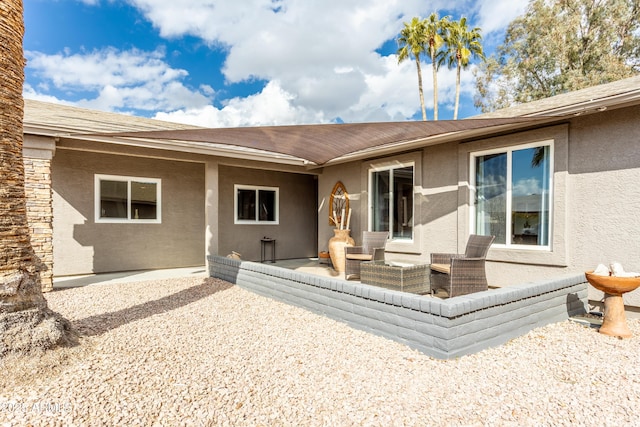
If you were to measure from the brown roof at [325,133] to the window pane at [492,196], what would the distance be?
125 cm

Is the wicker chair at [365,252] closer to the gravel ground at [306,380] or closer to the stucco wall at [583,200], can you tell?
the stucco wall at [583,200]

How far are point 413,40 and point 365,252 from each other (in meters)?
17.9

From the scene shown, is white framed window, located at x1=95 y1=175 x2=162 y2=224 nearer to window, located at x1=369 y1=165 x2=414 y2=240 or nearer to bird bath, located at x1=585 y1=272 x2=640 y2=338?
window, located at x1=369 y1=165 x2=414 y2=240

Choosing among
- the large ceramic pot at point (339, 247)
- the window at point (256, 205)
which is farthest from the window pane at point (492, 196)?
the window at point (256, 205)

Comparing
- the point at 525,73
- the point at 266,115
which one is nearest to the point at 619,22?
the point at 525,73

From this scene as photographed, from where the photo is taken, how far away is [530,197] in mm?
6125

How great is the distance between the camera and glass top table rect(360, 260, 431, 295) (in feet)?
18.0

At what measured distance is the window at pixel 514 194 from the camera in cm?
597

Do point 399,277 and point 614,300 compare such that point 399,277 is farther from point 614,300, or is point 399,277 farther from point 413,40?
point 413,40

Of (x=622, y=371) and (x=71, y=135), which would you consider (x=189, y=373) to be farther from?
(x=71, y=135)

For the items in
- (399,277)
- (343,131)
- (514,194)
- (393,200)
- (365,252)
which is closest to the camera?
(343,131)

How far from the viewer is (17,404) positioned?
101 inches

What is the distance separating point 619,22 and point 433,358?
74.4 ft

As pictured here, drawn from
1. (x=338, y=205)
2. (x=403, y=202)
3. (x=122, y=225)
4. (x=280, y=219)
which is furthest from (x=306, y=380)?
(x=280, y=219)
